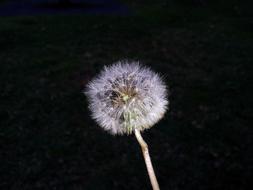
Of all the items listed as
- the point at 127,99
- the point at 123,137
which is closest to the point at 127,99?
the point at 127,99

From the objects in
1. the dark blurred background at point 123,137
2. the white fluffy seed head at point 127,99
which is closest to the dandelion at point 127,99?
the white fluffy seed head at point 127,99

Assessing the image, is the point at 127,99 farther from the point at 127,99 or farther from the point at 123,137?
the point at 123,137

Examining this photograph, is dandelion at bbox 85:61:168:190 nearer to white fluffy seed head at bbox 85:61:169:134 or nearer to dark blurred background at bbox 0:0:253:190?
white fluffy seed head at bbox 85:61:169:134

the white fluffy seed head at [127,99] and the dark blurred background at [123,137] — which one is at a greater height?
the white fluffy seed head at [127,99]

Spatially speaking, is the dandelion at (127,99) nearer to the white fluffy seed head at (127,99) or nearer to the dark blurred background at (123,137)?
the white fluffy seed head at (127,99)

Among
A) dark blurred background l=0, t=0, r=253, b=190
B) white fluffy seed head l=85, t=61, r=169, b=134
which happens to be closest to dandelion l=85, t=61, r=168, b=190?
white fluffy seed head l=85, t=61, r=169, b=134

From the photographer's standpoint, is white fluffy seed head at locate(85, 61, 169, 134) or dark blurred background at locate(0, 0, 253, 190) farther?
dark blurred background at locate(0, 0, 253, 190)

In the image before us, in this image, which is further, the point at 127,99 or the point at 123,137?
the point at 123,137

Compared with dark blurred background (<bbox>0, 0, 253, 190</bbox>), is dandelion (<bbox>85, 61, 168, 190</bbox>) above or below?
above
